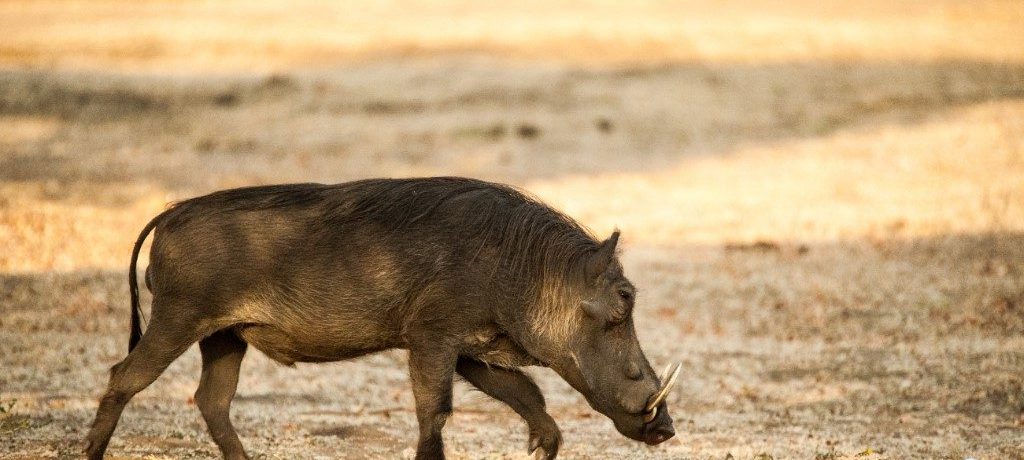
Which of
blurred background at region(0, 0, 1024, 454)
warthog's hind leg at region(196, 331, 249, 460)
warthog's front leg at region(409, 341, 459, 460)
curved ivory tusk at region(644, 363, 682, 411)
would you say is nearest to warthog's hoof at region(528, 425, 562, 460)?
warthog's front leg at region(409, 341, 459, 460)

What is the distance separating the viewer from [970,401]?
828 cm

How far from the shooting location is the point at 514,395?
612cm

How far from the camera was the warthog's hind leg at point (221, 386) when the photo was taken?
6348mm

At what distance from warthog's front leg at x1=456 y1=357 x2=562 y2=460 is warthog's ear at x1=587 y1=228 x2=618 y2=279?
27.3 inches

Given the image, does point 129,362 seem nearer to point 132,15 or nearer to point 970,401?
point 970,401

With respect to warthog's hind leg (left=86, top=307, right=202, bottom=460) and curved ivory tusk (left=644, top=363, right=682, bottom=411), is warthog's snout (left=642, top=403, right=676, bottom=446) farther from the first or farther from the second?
warthog's hind leg (left=86, top=307, right=202, bottom=460)

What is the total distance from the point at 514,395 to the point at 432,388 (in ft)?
1.63

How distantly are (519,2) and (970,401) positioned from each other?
74.7 feet

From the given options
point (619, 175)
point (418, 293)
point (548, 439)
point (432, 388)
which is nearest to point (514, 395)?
point (548, 439)

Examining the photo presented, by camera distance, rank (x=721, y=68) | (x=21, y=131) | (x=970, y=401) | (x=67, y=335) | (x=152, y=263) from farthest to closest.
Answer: (x=721, y=68), (x=21, y=131), (x=67, y=335), (x=970, y=401), (x=152, y=263)

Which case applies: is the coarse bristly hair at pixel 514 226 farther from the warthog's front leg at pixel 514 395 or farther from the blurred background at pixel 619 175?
the blurred background at pixel 619 175

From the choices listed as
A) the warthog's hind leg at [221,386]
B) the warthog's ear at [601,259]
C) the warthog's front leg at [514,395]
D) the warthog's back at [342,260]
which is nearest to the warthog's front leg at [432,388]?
the warthog's back at [342,260]

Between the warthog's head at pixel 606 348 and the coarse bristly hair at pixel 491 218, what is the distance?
0.04 ft

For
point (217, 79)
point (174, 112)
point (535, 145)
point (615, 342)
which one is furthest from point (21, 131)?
point (615, 342)
